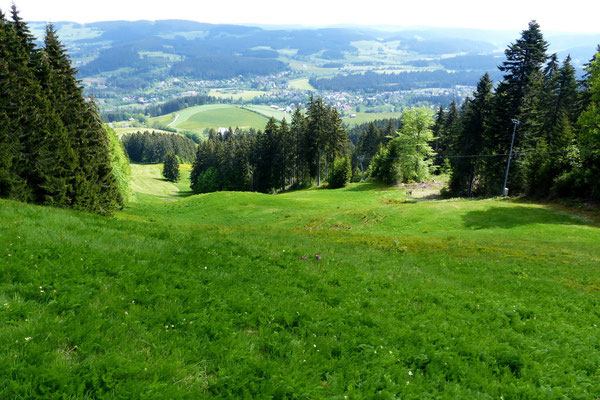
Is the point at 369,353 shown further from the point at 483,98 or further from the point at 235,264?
the point at 483,98

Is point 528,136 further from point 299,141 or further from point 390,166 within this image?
point 299,141

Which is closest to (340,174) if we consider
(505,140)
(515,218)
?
(505,140)

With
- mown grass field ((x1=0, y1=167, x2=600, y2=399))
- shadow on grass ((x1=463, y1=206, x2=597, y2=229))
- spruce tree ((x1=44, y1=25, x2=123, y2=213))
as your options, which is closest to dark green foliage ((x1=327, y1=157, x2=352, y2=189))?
shadow on grass ((x1=463, y1=206, x2=597, y2=229))

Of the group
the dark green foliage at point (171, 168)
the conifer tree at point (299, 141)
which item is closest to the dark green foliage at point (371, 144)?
the conifer tree at point (299, 141)

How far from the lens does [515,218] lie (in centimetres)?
3347

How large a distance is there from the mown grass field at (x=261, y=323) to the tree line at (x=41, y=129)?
16655mm

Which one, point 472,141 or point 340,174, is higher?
point 472,141

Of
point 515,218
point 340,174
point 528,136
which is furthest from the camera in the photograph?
point 340,174

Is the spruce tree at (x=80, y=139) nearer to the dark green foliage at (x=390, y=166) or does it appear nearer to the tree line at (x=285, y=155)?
the tree line at (x=285, y=155)

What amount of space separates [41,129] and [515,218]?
1790 inches

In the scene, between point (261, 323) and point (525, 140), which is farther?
point (525, 140)

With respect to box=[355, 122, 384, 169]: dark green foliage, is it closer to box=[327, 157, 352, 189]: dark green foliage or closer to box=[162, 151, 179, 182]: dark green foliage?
box=[327, 157, 352, 189]: dark green foliage

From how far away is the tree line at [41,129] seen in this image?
25828 mm

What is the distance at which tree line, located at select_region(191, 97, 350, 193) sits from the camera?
264ft
